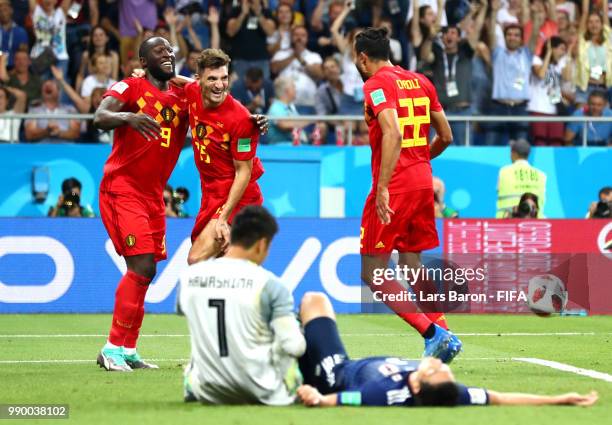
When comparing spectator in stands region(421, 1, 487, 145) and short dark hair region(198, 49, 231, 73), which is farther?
spectator in stands region(421, 1, 487, 145)

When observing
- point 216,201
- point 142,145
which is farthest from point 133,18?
point 216,201

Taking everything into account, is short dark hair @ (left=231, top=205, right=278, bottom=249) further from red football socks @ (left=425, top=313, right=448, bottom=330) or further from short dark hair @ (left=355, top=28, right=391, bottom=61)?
short dark hair @ (left=355, top=28, right=391, bottom=61)

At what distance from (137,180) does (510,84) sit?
10.5 m

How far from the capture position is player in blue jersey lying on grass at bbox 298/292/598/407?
7590mm

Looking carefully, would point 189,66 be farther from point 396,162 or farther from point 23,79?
point 396,162

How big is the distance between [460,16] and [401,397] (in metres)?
14.2

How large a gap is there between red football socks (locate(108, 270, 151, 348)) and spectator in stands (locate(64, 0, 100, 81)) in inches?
383

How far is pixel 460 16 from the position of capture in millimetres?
21062

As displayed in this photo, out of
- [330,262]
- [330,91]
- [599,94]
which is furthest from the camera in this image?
[599,94]

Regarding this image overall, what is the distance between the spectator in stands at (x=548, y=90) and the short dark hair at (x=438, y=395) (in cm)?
1297

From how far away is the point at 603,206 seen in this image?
18906 millimetres

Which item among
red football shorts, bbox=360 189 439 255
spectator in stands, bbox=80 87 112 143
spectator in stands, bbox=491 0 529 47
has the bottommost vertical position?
red football shorts, bbox=360 189 439 255

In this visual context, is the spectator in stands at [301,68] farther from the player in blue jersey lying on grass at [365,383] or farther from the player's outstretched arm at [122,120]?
the player in blue jersey lying on grass at [365,383]

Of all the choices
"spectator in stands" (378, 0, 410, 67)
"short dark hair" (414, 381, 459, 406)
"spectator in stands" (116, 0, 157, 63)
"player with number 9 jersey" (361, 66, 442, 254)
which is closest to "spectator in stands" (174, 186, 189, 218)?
"spectator in stands" (116, 0, 157, 63)
